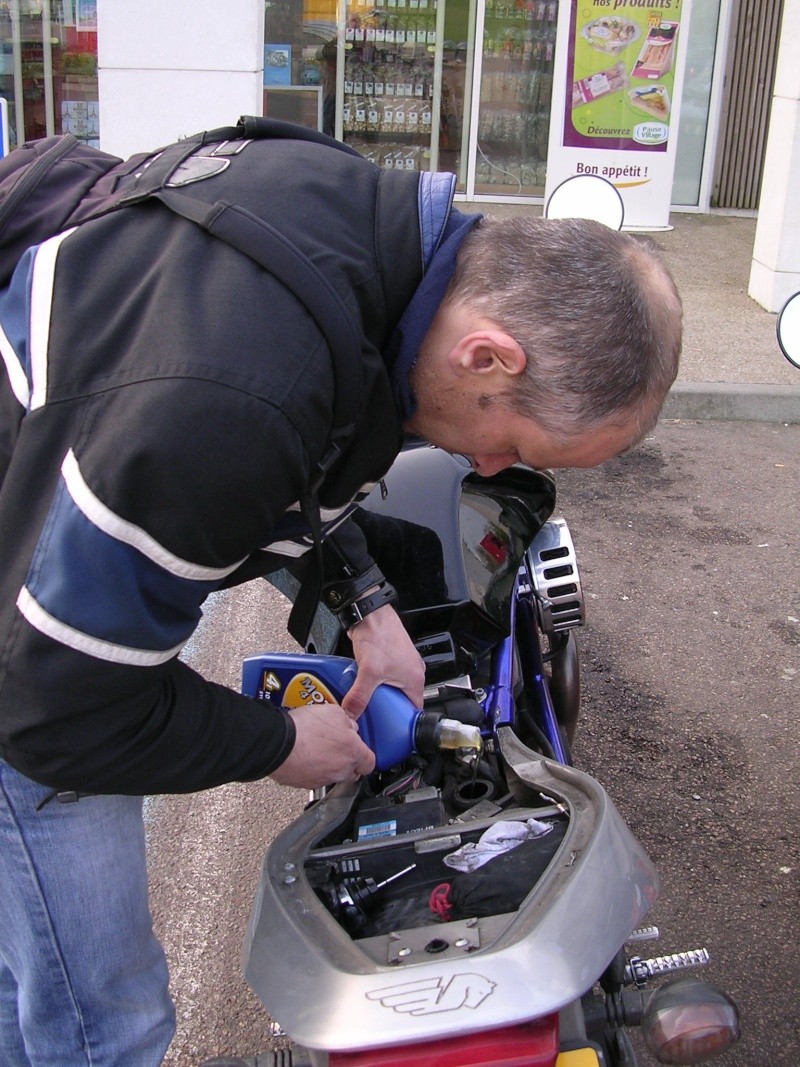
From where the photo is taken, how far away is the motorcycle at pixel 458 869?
1.46 meters

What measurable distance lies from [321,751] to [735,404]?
5.41m

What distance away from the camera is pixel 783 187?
7984mm

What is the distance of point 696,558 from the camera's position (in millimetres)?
4773

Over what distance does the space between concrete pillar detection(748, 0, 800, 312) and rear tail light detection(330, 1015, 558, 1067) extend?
7428mm

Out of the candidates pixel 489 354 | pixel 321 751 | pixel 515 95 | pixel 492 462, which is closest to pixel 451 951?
pixel 321 751

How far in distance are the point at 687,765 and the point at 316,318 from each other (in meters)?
2.44

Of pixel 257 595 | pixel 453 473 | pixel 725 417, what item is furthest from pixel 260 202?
pixel 725 417

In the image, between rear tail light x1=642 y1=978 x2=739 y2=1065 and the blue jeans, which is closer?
rear tail light x1=642 y1=978 x2=739 y2=1065

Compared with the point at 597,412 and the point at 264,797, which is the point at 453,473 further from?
the point at 264,797

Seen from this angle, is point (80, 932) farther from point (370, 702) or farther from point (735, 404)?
point (735, 404)

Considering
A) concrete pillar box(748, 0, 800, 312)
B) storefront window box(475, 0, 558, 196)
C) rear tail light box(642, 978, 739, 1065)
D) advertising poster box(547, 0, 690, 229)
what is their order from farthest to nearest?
storefront window box(475, 0, 558, 196) < advertising poster box(547, 0, 690, 229) < concrete pillar box(748, 0, 800, 312) < rear tail light box(642, 978, 739, 1065)

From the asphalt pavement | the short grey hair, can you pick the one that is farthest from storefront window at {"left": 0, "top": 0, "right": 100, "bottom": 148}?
the short grey hair

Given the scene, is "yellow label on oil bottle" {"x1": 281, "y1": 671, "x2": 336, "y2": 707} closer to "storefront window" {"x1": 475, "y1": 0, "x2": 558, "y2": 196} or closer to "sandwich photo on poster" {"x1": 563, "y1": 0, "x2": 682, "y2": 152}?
"sandwich photo on poster" {"x1": 563, "y1": 0, "x2": 682, "y2": 152}

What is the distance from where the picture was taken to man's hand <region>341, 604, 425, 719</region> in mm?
2057
